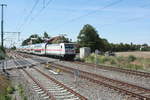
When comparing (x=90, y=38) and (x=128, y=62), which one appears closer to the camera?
(x=128, y=62)

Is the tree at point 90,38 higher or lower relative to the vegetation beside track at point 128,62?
higher

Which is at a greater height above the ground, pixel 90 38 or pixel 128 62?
pixel 90 38

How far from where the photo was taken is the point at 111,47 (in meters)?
136

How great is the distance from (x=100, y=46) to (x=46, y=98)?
99228mm

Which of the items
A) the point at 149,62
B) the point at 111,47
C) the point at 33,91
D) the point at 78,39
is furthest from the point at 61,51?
the point at 111,47

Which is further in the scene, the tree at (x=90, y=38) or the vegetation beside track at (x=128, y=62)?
the tree at (x=90, y=38)

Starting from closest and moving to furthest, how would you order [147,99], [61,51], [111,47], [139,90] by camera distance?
1. [147,99]
2. [139,90]
3. [61,51]
4. [111,47]

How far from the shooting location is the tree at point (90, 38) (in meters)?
111

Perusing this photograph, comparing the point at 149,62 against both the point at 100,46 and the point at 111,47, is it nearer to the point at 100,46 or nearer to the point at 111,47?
the point at 100,46

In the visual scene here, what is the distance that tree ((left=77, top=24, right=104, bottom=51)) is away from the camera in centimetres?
11069

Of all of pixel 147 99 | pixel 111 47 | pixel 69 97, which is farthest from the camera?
pixel 111 47

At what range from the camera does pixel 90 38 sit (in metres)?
112

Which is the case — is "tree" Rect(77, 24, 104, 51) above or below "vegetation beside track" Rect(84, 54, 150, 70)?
above

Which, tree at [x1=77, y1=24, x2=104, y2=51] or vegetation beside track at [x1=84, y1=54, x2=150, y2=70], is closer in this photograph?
vegetation beside track at [x1=84, y1=54, x2=150, y2=70]
